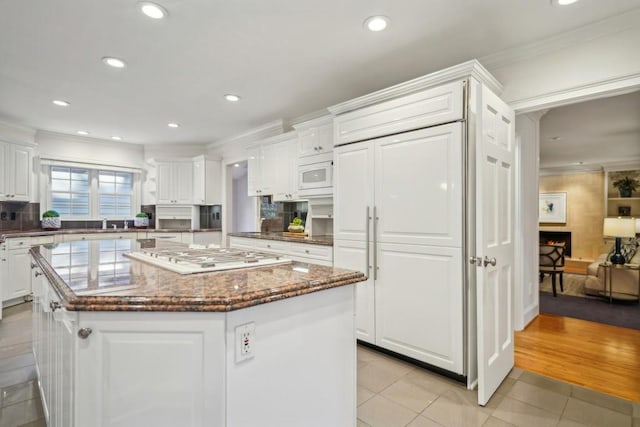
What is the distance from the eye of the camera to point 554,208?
841 centimetres

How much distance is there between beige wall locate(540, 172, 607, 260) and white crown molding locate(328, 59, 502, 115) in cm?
737

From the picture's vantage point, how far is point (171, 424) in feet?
3.60

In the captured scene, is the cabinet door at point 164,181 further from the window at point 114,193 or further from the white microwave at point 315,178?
the white microwave at point 315,178

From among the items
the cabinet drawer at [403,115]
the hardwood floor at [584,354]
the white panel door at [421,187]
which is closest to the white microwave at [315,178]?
the cabinet drawer at [403,115]

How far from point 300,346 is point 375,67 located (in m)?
2.54

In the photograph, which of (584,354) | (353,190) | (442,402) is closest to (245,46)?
(353,190)

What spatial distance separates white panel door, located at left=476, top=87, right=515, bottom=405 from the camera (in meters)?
2.06

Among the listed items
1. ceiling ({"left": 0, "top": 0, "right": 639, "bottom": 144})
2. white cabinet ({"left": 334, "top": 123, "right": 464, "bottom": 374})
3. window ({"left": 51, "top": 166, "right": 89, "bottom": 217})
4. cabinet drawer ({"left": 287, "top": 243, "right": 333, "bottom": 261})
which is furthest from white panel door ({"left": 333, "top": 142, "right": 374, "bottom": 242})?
window ({"left": 51, "top": 166, "right": 89, "bottom": 217})

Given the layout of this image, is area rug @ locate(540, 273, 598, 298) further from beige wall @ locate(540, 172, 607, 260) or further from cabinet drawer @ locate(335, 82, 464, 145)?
cabinet drawer @ locate(335, 82, 464, 145)

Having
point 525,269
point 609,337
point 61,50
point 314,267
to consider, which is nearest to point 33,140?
point 61,50

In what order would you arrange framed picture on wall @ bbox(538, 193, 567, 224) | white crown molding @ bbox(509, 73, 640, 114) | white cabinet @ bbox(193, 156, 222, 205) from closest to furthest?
white crown molding @ bbox(509, 73, 640, 114)
white cabinet @ bbox(193, 156, 222, 205)
framed picture on wall @ bbox(538, 193, 567, 224)

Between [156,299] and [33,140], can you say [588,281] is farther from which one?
[33,140]

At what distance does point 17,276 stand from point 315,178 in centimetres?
Answer: 418

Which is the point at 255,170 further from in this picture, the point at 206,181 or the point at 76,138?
the point at 76,138
